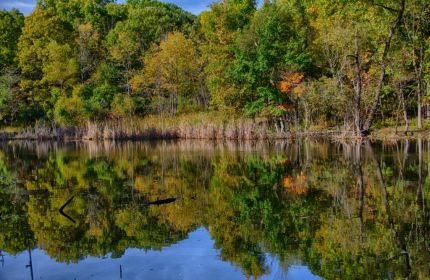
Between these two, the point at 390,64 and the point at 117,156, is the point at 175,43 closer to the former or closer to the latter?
the point at 390,64

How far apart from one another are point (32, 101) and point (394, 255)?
43.3 meters

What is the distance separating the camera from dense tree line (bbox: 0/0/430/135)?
2570 centimetres

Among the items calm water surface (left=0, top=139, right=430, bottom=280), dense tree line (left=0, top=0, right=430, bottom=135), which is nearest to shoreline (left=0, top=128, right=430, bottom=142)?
dense tree line (left=0, top=0, right=430, bottom=135)

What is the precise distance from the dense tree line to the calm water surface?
12.0 m

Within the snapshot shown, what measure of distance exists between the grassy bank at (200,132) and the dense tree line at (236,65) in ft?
3.21

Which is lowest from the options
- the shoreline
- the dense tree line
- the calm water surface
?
the calm water surface

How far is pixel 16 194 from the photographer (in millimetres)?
11773

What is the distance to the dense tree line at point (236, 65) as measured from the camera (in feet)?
84.3

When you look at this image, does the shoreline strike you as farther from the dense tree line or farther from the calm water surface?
the calm water surface

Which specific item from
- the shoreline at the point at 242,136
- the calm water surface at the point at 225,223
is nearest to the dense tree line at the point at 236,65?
the shoreline at the point at 242,136

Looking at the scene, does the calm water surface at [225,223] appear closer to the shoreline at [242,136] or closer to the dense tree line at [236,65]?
the shoreline at [242,136]

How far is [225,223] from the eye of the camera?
8.22 meters

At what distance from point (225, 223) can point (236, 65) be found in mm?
23116

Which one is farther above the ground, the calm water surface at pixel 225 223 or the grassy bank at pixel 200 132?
the grassy bank at pixel 200 132
